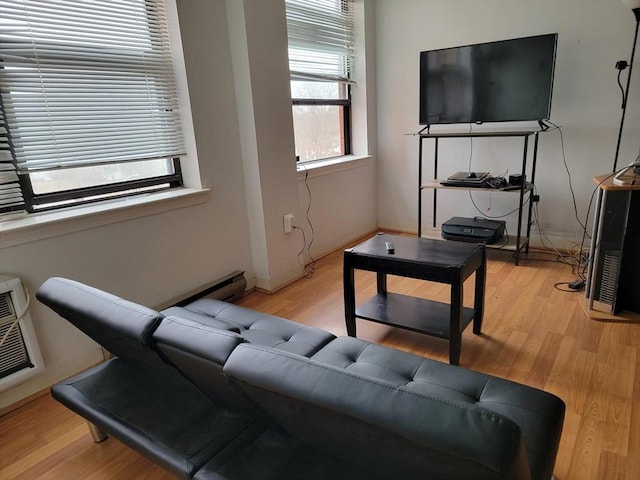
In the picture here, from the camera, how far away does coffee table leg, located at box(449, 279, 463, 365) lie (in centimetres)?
192

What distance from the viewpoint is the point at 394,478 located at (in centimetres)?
89

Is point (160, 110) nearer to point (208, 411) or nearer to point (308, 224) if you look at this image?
point (308, 224)

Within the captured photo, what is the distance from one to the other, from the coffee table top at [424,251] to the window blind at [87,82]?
1.39 meters

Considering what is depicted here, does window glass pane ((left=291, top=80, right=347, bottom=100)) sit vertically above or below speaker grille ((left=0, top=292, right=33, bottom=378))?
above

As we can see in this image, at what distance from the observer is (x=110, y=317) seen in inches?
46.3

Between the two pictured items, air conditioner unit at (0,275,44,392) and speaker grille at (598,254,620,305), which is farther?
speaker grille at (598,254,620,305)

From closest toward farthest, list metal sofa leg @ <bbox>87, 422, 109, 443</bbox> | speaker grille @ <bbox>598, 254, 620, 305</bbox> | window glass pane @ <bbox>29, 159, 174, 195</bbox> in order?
metal sofa leg @ <bbox>87, 422, 109, 443</bbox>
window glass pane @ <bbox>29, 159, 174, 195</bbox>
speaker grille @ <bbox>598, 254, 620, 305</bbox>

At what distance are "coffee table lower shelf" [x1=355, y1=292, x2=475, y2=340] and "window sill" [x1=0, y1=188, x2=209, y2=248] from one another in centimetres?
126

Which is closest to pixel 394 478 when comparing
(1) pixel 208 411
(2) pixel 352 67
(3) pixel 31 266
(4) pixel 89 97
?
(1) pixel 208 411

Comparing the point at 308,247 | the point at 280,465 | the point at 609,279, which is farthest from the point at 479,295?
the point at 308,247

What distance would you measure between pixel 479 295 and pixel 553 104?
6.53ft

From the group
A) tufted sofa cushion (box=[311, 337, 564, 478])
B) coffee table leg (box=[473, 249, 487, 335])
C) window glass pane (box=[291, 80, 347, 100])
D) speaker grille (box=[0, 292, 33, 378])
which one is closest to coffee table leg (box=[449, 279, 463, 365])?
coffee table leg (box=[473, 249, 487, 335])

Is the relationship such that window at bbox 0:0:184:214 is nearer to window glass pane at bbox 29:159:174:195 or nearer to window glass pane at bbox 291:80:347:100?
window glass pane at bbox 29:159:174:195

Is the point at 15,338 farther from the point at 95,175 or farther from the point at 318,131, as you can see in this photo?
the point at 318,131
